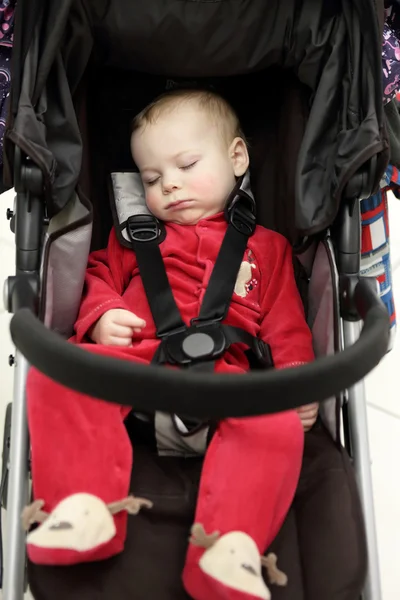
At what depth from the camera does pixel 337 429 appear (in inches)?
38.5

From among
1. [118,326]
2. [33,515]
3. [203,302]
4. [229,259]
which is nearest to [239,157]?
[229,259]

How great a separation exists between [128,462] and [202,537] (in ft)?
0.48

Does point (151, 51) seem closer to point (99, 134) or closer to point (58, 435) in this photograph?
point (99, 134)

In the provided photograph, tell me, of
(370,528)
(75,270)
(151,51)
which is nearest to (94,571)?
(370,528)

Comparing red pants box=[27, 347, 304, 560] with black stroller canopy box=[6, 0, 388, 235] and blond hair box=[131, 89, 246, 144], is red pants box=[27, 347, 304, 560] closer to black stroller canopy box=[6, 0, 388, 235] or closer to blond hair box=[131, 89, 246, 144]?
black stroller canopy box=[6, 0, 388, 235]

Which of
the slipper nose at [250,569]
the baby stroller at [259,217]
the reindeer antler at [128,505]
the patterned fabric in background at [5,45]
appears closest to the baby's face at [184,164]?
the baby stroller at [259,217]

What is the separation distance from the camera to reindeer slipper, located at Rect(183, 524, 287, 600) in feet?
2.49

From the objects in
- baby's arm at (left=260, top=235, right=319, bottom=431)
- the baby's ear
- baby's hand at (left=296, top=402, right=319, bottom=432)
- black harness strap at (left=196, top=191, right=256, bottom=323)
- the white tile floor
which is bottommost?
the white tile floor

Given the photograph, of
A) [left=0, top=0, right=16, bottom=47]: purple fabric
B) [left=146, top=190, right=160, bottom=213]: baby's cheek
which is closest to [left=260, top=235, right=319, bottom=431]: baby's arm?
[left=146, top=190, right=160, bottom=213]: baby's cheek

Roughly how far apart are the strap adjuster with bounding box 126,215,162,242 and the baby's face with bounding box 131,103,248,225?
0.03 meters

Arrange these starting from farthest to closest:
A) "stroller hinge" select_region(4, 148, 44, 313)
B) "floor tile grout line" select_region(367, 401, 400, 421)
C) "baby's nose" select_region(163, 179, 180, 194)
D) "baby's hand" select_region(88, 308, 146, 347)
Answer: "floor tile grout line" select_region(367, 401, 400, 421)
"baby's nose" select_region(163, 179, 180, 194)
"baby's hand" select_region(88, 308, 146, 347)
"stroller hinge" select_region(4, 148, 44, 313)

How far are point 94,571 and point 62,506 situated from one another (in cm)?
10

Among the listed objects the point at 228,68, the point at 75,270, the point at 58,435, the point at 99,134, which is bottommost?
the point at 58,435

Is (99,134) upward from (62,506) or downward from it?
upward
